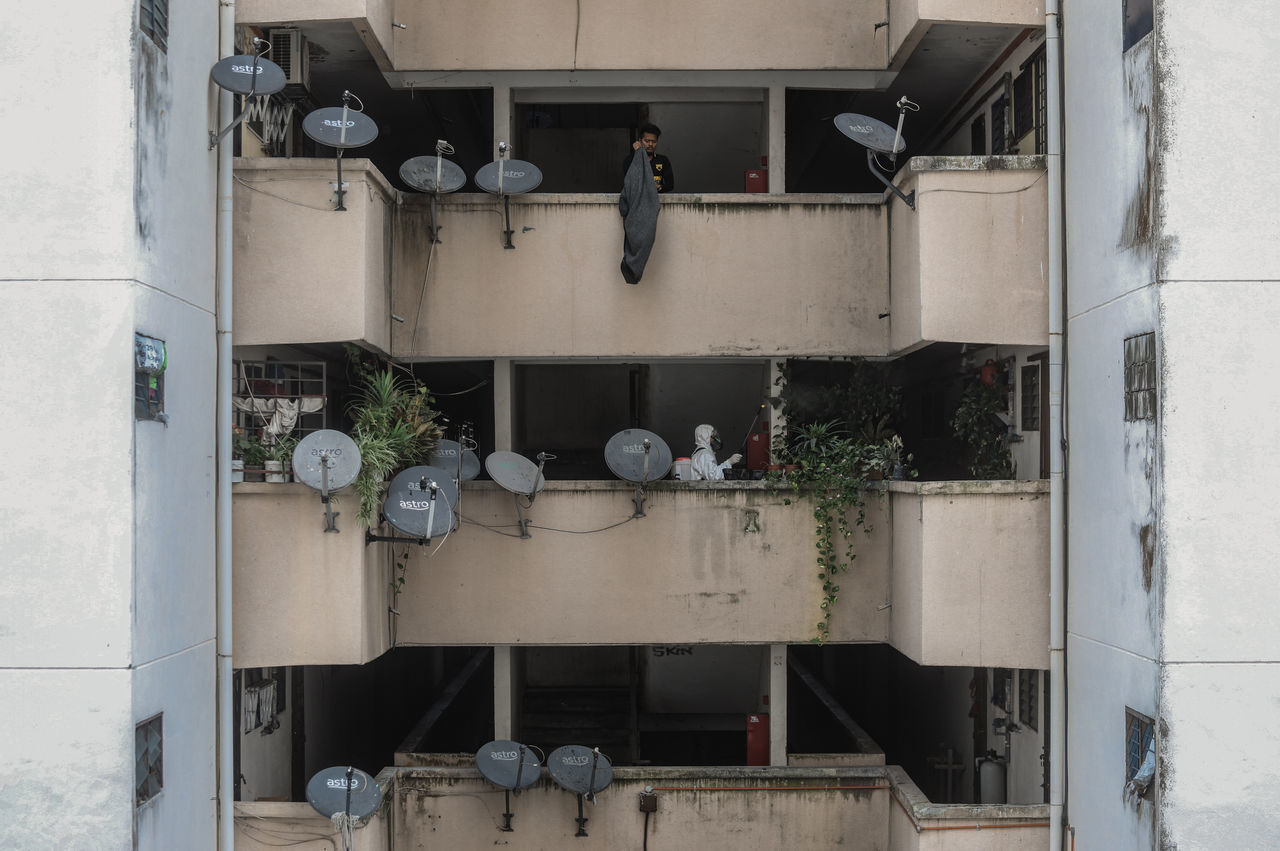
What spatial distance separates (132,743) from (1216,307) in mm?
9873

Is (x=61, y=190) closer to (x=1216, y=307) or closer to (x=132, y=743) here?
(x=132, y=743)

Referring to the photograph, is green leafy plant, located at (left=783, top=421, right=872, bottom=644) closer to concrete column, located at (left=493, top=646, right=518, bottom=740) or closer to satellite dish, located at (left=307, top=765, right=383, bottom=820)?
concrete column, located at (left=493, top=646, right=518, bottom=740)

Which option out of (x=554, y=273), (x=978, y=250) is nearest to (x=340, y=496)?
(x=554, y=273)

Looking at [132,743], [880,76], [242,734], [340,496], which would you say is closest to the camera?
[132,743]

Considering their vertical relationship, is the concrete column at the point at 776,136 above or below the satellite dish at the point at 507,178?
above

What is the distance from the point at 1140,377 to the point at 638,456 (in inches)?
206

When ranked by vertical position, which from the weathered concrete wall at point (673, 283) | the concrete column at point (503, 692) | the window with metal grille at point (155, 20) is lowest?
the concrete column at point (503, 692)

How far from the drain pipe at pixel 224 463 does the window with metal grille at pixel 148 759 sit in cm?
137

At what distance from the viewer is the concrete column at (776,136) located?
13.3m

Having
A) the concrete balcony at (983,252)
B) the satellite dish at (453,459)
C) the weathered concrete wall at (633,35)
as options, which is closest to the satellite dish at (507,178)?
the weathered concrete wall at (633,35)

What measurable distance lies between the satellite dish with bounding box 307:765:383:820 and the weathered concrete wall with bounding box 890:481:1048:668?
602cm

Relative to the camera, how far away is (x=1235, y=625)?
357 inches

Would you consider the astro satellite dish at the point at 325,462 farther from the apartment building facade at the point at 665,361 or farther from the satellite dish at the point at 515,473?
the satellite dish at the point at 515,473

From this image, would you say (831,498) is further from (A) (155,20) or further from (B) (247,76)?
(A) (155,20)
